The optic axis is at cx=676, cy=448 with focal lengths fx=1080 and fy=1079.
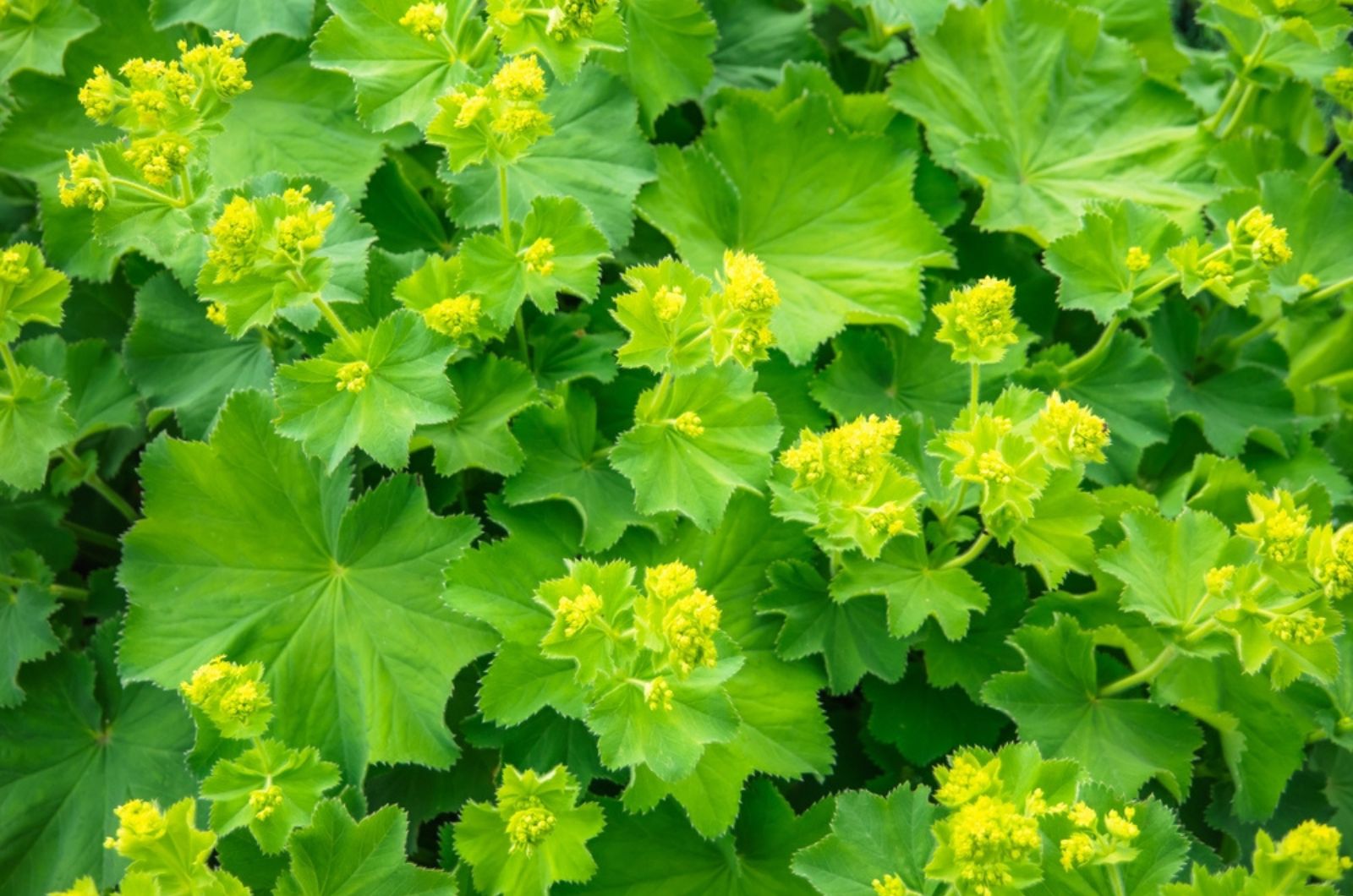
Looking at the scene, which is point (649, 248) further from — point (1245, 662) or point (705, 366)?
point (1245, 662)

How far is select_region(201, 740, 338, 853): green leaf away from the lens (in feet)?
5.33

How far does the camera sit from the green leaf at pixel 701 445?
1.87 metres

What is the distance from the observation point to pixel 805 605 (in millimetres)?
2037

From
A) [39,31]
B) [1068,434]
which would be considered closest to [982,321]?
[1068,434]

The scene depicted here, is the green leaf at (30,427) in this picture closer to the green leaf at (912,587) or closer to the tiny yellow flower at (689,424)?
the tiny yellow flower at (689,424)

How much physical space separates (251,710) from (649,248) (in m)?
1.31

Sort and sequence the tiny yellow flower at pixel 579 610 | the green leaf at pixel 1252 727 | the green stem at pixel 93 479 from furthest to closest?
the green stem at pixel 93 479 < the green leaf at pixel 1252 727 < the tiny yellow flower at pixel 579 610

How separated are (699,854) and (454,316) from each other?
1.08 m

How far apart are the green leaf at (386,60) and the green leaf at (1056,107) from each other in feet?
3.57

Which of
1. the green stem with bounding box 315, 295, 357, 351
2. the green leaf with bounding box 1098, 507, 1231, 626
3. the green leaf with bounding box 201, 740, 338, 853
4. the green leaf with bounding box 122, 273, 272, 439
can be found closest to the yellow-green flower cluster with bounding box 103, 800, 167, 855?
the green leaf with bounding box 201, 740, 338, 853

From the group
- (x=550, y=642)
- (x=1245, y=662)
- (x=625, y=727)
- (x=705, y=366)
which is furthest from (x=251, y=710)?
(x=1245, y=662)

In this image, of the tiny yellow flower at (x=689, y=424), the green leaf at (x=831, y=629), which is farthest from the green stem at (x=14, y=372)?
the green leaf at (x=831, y=629)

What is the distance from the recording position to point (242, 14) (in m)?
2.24

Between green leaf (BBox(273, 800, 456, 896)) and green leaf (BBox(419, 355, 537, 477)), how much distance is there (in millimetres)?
597
